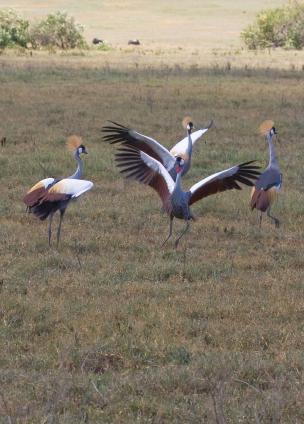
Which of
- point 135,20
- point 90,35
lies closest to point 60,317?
point 90,35

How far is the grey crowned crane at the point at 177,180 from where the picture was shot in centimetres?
810

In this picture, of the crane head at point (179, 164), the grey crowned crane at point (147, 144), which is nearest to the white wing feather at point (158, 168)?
the crane head at point (179, 164)

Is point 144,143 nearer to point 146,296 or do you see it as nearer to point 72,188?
point 72,188

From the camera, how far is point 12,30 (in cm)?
3525

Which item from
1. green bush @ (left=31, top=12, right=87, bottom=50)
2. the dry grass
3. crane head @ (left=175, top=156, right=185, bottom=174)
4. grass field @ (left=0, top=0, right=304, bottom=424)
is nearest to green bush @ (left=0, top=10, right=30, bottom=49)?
green bush @ (left=31, top=12, right=87, bottom=50)

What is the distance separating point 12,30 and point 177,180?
28356mm

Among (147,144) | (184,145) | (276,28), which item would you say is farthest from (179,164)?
(276,28)

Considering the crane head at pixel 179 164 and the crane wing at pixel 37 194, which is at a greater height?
the crane head at pixel 179 164

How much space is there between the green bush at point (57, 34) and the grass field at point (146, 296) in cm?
2377

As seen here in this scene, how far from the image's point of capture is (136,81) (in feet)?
69.4

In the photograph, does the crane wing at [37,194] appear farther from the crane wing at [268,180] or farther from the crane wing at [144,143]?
the crane wing at [268,180]

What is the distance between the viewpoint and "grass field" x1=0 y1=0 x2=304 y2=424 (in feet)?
15.6

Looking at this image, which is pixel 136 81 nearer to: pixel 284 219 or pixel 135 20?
pixel 284 219

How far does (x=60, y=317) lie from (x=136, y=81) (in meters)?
15.4
